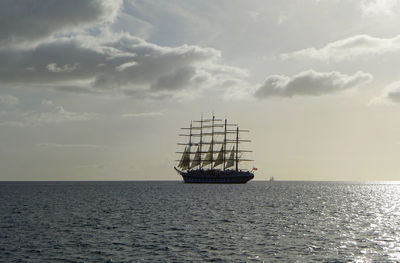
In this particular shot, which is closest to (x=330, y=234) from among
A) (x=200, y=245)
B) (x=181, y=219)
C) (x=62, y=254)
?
(x=200, y=245)

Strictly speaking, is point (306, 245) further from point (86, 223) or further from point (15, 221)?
point (15, 221)

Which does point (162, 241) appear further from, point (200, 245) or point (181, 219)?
point (181, 219)

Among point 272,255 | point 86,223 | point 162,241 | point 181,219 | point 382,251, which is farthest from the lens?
point 181,219

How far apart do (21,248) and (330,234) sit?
31.4 m

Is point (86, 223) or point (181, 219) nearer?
point (86, 223)

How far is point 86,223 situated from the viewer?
192ft

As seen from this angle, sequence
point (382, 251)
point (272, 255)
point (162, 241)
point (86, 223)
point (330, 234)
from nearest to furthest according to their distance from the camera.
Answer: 1. point (272, 255)
2. point (382, 251)
3. point (162, 241)
4. point (330, 234)
5. point (86, 223)

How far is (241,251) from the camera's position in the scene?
127 ft

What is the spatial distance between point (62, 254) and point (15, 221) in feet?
90.8

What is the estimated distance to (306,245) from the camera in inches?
1646

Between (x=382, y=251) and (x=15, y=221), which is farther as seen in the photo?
(x=15, y=221)

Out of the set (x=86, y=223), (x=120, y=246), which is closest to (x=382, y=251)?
(x=120, y=246)

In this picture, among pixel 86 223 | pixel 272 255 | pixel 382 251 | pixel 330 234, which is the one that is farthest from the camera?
pixel 86 223

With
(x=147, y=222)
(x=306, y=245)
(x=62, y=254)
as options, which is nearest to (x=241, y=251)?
(x=306, y=245)
